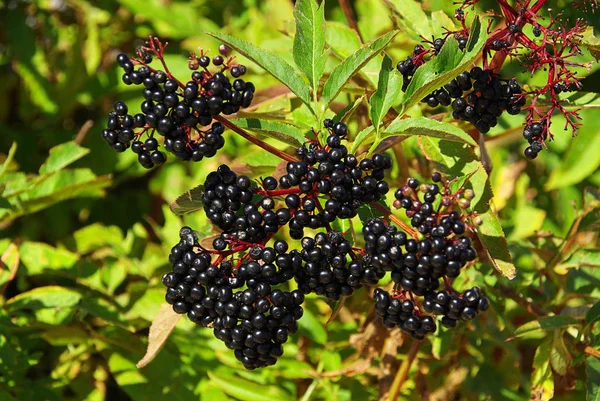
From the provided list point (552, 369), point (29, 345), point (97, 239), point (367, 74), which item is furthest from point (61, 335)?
point (552, 369)

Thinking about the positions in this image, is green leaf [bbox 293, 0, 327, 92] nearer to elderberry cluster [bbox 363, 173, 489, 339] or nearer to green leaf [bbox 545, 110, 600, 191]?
elderberry cluster [bbox 363, 173, 489, 339]

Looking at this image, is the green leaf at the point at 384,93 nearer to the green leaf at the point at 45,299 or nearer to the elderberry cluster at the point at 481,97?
the elderberry cluster at the point at 481,97

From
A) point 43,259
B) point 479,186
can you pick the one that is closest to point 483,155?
point 479,186

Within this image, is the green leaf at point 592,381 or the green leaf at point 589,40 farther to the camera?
the green leaf at point 592,381

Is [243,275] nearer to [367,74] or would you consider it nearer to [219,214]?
[219,214]

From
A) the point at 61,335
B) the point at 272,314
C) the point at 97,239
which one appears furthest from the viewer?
the point at 97,239

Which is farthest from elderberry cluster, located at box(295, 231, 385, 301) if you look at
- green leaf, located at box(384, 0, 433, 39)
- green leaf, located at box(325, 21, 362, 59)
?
green leaf, located at box(325, 21, 362, 59)

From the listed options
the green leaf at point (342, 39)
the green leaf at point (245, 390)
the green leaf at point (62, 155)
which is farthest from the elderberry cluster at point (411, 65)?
the green leaf at point (62, 155)
